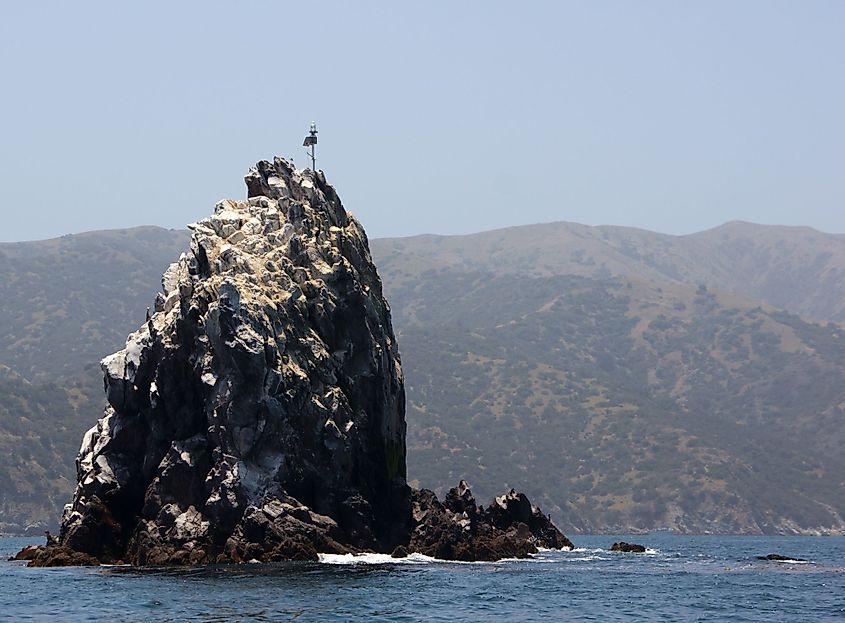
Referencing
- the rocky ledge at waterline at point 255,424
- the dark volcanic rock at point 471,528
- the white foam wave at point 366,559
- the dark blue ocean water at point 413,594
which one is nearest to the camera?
the dark blue ocean water at point 413,594

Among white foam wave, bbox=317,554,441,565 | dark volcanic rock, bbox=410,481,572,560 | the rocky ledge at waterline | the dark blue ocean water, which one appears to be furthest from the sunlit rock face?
the dark blue ocean water

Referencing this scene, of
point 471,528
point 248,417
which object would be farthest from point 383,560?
point 471,528

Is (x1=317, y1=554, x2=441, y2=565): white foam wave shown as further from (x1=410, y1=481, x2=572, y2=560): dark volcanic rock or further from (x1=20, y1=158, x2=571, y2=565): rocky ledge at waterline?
(x1=410, y1=481, x2=572, y2=560): dark volcanic rock

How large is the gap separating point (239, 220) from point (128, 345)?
578 inches

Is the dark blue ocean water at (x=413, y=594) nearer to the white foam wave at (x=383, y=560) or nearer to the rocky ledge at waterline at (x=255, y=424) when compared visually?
the white foam wave at (x=383, y=560)

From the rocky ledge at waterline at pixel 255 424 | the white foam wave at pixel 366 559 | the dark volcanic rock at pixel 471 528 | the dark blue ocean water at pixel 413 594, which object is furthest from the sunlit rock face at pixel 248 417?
the dark blue ocean water at pixel 413 594

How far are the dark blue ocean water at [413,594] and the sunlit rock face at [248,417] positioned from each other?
19.8 ft

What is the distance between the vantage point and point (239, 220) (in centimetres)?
12350

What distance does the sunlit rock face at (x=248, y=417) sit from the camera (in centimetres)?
10719

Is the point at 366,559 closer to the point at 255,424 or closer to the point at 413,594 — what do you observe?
the point at 255,424

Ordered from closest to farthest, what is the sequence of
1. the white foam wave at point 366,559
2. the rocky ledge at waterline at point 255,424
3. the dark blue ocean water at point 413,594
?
the dark blue ocean water at point 413,594, the white foam wave at point 366,559, the rocky ledge at waterline at point 255,424

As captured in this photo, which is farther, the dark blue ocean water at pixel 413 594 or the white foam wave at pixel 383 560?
the white foam wave at pixel 383 560

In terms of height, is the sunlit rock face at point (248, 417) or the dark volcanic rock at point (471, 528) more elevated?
the sunlit rock face at point (248, 417)

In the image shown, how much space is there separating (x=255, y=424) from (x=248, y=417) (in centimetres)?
76
